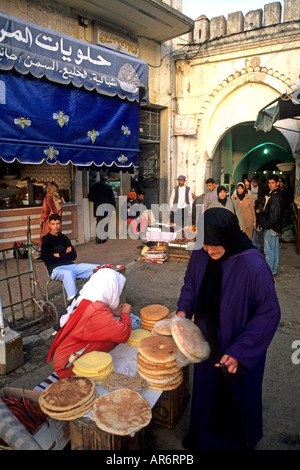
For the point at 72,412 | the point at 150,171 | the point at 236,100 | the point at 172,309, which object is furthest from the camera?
the point at 150,171

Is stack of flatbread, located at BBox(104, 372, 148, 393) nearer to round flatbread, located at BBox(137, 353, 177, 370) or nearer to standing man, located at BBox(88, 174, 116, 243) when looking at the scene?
round flatbread, located at BBox(137, 353, 177, 370)

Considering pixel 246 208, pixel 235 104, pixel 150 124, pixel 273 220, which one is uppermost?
pixel 235 104

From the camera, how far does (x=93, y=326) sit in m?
2.76

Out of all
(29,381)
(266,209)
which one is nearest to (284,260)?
(266,209)

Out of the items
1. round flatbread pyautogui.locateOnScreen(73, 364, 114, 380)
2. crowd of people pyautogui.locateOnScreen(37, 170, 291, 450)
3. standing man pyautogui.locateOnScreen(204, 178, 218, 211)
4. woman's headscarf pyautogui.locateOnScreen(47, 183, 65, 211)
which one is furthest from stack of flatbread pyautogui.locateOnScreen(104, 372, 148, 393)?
standing man pyautogui.locateOnScreen(204, 178, 218, 211)

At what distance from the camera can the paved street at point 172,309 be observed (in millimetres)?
2695

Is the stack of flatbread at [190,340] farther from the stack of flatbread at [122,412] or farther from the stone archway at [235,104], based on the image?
the stone archway at [235,104]

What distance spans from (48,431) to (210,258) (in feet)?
5.32

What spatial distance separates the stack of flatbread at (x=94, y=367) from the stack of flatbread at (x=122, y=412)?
7.5 inches

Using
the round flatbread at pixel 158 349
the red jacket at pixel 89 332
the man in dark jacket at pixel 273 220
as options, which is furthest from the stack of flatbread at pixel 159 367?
the man in dark jacket at pixel 273 220

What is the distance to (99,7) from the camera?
8.01 meters

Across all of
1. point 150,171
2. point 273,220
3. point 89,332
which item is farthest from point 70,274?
point 150,171

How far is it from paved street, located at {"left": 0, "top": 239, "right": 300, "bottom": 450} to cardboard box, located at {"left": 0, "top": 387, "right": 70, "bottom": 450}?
726 millimetres

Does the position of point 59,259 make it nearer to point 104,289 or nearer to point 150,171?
point 104,289
